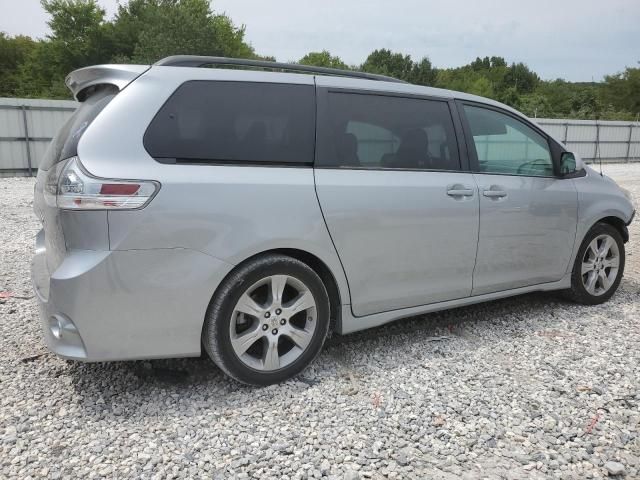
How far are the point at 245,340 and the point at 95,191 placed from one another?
1.08m

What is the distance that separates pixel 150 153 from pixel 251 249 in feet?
2.27

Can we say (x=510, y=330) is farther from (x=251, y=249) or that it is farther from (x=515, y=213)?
(x=251, y=249)

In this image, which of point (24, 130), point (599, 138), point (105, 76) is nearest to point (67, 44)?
point (24, 130)

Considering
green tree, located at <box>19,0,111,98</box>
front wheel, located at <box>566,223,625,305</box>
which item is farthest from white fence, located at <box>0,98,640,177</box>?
green tree, located at <box>19,0,111,98</box>

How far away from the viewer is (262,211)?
2789 millimetres

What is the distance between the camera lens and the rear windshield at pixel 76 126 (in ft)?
8.75

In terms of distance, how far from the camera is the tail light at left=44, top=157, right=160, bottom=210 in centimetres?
246

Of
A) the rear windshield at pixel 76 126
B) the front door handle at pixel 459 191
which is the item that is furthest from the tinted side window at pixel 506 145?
the rear windshield at pixel 76 126

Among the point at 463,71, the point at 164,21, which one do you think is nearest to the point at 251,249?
the point at 164,21

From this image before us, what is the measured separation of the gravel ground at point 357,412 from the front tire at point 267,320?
16 cm

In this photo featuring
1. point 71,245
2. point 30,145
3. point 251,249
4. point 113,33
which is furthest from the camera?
point 113,33

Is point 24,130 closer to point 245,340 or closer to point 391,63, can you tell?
point 245,340

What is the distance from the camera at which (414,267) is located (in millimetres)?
3381

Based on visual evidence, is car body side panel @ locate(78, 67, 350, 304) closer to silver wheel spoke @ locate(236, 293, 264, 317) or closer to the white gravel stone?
silver wheel spoke @ locate(236, 293, 264, 317)
